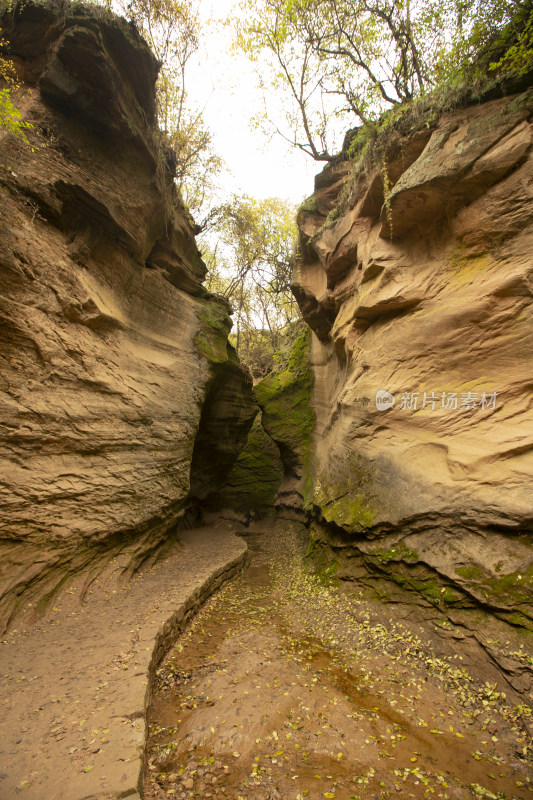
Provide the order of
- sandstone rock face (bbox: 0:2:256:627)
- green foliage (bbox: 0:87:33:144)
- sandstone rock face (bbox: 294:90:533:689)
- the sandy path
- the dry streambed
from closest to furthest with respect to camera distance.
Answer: the sandy path < the dry streambed < sandstone rock face (bbox: 294:90:533:689) < green foliage (bbox: 0:87:33:144) < sandstone rock face (bbox: 0:2:256:627)

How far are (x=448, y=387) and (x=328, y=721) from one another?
5183mm

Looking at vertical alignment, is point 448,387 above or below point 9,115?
below

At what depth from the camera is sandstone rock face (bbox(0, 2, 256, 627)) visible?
579 centimetres

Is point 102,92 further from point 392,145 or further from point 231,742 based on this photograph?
point 231,742

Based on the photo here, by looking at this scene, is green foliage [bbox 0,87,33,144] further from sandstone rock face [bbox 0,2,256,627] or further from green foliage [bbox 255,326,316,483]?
green foliage [bbox 255,326,316,483]

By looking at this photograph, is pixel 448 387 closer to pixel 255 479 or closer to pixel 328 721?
pixel 328 721

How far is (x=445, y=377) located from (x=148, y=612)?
6.65m

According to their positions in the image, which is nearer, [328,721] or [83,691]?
[83,691]

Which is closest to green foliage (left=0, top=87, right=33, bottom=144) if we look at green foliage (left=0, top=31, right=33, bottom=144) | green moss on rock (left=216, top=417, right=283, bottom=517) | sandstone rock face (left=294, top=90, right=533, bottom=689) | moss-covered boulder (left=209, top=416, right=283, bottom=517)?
green foliage (left=0, top=31, right=33, bottom=144)

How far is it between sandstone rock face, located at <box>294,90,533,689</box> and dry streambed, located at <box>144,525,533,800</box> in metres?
0.69

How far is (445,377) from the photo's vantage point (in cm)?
630

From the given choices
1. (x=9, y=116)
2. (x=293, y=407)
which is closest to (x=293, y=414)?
(x=293, y=407)

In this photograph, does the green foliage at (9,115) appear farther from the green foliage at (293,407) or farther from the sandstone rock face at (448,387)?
the green foliage at (293,407)

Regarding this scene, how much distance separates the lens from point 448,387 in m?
6.20
